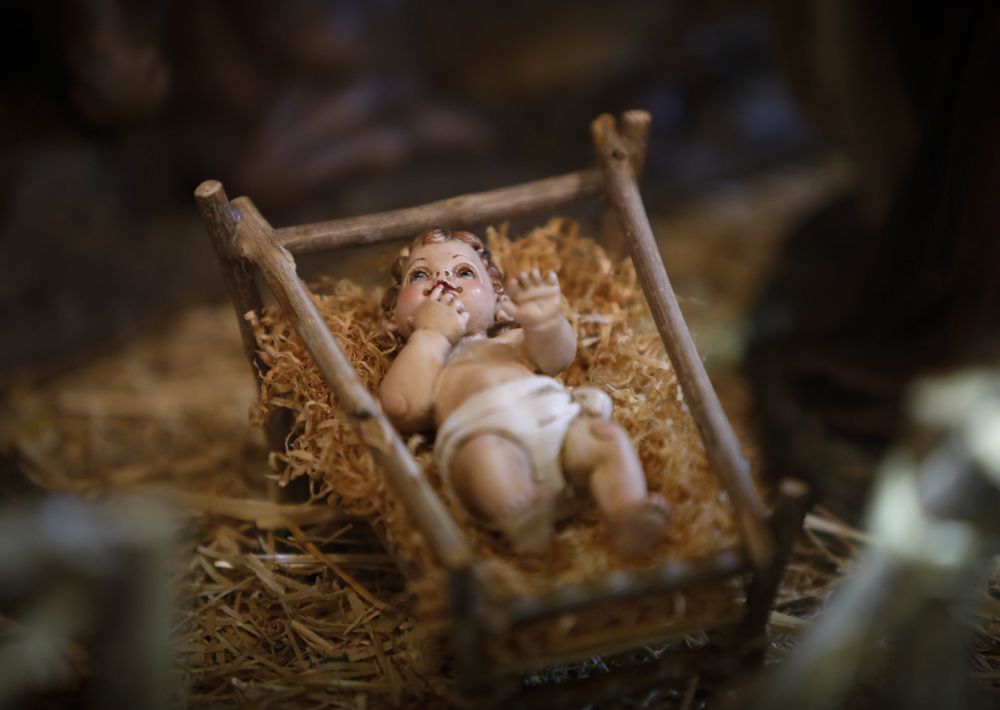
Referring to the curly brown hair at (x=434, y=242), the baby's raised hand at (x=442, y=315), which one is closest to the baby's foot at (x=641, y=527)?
the baby's raised hand at (x=442, y=315)

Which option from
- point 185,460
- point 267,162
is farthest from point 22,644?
point 267,162

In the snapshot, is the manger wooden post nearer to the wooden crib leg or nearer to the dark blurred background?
the wooden crib leg

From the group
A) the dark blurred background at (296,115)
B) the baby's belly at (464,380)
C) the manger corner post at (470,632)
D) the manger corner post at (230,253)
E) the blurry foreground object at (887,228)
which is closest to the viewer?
the manger corner post at (470,632)

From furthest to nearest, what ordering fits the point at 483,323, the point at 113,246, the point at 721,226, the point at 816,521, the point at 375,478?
1. the point at 721,226
2. the point at 113,246
3. the point at 816,521
4. the point at 483,323
5. the point at 375,478

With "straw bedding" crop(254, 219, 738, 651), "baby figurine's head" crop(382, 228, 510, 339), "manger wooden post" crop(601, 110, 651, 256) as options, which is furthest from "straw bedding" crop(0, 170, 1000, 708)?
"baby figurine's head" crop(382, 228, 510, 339)

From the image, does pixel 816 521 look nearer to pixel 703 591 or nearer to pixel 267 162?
pixel 703 591

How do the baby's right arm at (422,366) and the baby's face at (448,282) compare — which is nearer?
the baby's right arm at (422,366)

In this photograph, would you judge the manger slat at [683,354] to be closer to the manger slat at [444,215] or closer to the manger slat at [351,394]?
the manger slat at [444,215]
